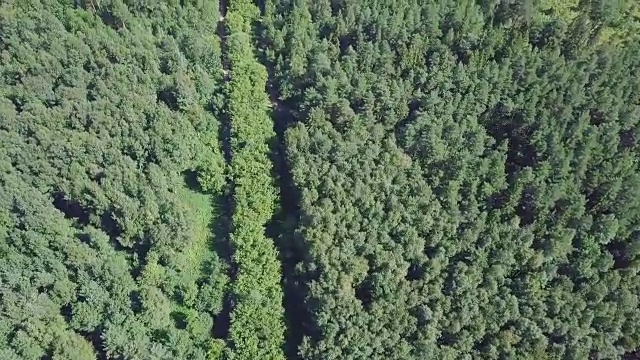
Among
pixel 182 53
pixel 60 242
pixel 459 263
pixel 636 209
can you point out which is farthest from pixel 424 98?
pixel 60 242

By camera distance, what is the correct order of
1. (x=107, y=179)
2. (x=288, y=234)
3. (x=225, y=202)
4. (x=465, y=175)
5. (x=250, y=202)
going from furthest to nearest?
(x=225, y=202)
(x=288, y=234)
(x=250, y=202)
(x=107, y=179)
(x=465, y=175)

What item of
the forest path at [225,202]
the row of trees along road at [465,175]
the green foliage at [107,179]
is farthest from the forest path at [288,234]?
the green foliage at [107,179]

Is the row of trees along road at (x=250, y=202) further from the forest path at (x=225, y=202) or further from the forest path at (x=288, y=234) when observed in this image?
the forest path at (x=288, y=234)

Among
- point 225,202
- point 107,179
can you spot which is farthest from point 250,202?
point 107,179

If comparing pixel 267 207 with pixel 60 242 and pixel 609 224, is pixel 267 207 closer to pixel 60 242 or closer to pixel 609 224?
pixel 60 242

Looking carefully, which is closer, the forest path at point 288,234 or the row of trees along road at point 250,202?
the row of trees along road at point 250,202

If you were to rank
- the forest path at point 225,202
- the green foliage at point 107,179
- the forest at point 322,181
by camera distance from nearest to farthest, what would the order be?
1. the forest at point 322,181
2. the green foliage at point 107,179
3. the forest path at point 225,202

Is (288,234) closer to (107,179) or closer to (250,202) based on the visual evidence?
(250,202)

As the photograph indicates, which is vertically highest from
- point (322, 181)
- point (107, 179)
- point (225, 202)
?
point (322, 181)
